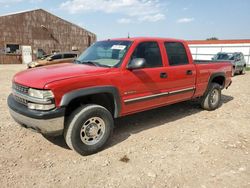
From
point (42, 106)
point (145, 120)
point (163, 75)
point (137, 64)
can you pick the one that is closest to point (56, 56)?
point (145, 120)

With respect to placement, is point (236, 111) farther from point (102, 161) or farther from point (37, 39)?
point (37, 39)

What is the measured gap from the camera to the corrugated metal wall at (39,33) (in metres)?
28.8

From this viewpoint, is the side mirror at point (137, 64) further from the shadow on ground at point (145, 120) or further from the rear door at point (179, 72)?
the shadow on ground at point (145, 120)

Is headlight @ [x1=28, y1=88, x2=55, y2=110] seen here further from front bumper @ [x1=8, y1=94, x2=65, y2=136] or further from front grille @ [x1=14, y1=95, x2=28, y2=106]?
front grille @ [x1=14, y1=95, x2=28, y2=106]

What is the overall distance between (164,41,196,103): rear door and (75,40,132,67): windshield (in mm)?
1081

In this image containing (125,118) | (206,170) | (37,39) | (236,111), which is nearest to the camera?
(206,170)

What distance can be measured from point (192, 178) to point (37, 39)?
1248 inches

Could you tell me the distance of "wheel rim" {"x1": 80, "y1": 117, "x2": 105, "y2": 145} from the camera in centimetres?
393

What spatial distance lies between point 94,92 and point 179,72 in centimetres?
226

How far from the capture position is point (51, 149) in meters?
4.13

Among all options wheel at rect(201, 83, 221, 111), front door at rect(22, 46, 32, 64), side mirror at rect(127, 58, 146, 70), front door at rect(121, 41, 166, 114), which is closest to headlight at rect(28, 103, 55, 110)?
front door at rect(121, 41, 166, 114)

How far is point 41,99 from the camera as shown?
3.43 metres

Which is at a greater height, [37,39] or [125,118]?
[37,39]

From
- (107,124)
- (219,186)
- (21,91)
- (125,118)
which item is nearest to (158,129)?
(125,118)
